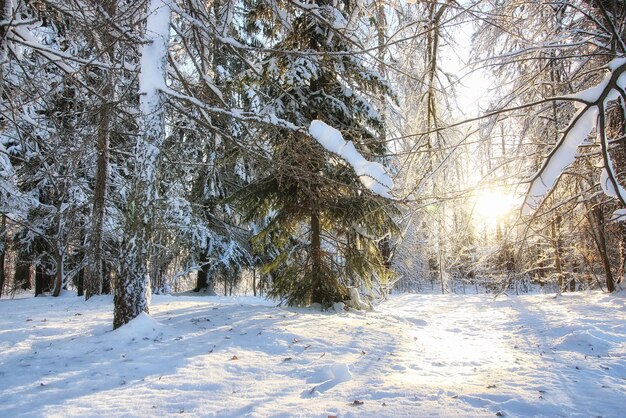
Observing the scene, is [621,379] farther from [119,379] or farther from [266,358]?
[119,379]

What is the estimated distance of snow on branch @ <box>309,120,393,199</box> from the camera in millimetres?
3154

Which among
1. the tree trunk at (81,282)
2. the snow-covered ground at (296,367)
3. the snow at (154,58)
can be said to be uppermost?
the snow at (154,58)

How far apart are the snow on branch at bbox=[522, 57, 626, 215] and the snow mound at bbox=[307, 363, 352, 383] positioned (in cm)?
227

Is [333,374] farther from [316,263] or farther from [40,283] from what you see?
[40,283]

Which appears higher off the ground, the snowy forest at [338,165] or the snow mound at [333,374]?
the snowy forest at [338,165]

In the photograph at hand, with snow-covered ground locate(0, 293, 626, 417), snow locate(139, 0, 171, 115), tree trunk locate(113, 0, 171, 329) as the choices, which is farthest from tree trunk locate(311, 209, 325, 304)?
snow locate(139, 0, 171, 115)

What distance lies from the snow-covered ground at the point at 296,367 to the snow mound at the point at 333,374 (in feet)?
0.03

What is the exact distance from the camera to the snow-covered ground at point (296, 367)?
283 centimetres

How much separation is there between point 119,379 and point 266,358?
1365mm

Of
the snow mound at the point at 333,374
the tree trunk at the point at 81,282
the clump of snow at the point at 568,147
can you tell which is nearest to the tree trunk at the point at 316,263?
the snow mound at the point at 333,374

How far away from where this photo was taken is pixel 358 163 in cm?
321

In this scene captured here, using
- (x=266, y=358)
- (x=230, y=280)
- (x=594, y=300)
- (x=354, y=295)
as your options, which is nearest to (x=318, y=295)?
(x=354, y=295)

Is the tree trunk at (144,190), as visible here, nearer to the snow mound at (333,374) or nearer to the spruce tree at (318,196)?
the spruce tree at (318,196)

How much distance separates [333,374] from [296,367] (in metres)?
0.47
